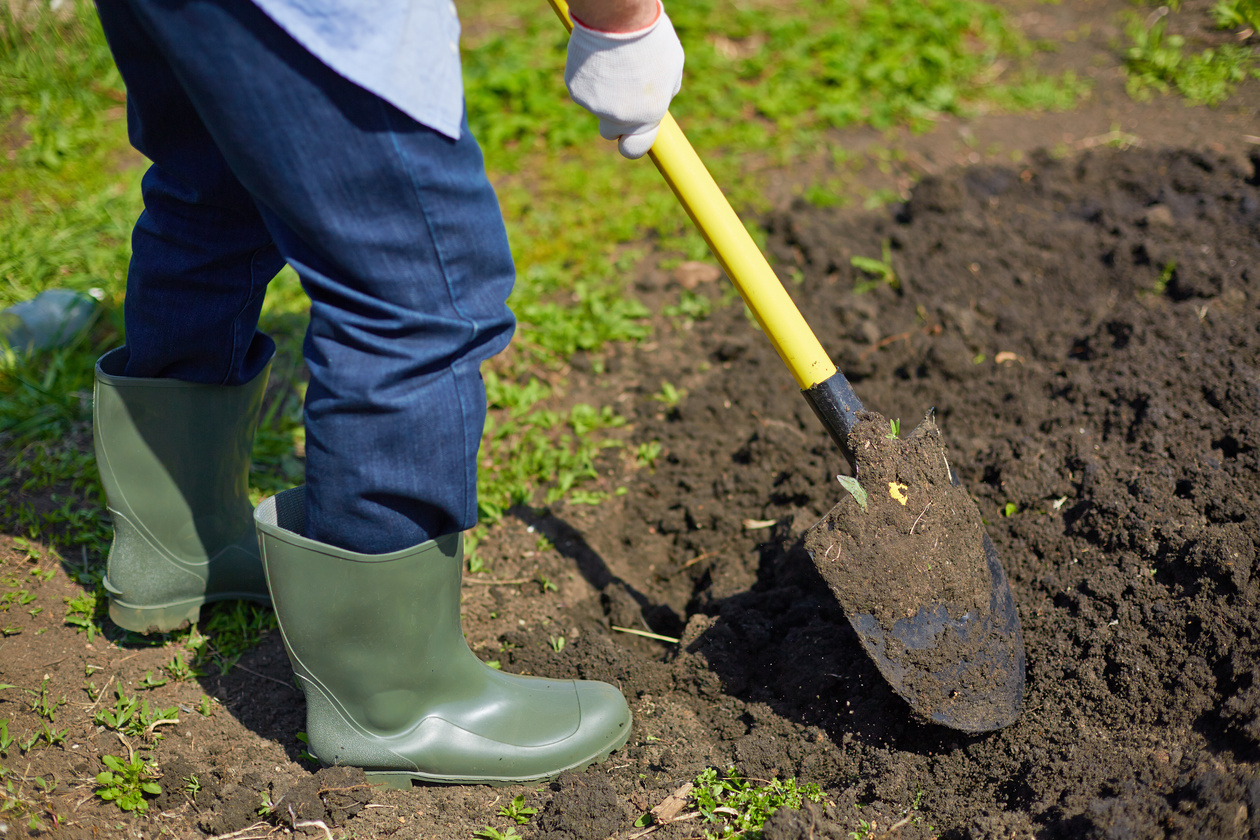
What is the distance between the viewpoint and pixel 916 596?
186 centimetres

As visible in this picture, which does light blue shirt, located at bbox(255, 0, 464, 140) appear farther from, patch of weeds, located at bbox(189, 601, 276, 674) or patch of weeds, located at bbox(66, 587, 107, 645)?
patch of weeds, located at bbox(66, 587, 107, 645)

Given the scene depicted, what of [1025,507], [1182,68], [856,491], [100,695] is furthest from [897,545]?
[1182,68]

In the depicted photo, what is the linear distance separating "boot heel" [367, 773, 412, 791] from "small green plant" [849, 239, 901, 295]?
2.29 m

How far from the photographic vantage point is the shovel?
1803 millimetres

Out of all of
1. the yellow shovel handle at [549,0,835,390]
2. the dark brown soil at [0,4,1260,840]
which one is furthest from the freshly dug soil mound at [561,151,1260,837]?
the yellow shovel handle at [549,0,835,390]

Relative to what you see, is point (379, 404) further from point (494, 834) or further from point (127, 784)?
point (127, 784)

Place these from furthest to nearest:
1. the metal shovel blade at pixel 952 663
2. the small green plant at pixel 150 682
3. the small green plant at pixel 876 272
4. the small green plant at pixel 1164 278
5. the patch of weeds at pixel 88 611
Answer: the small green plant at pixel 876 272
the small green plant at pixel 1164 278
the patch of weeds at pixel 88 611
the small green plant at pixel 150 682
the metal shovel blade at pixel 952 663

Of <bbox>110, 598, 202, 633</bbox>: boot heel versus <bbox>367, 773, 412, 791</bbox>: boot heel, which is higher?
<bbox>110, 598, 202, 633</bbox>: boot heel

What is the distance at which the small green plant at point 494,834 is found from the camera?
1.72m

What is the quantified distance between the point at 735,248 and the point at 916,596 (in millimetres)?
850

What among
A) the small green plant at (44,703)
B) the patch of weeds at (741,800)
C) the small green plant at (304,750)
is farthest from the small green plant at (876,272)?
the small green plant at (44,703)

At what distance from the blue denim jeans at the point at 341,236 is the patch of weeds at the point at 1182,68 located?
13.0ft

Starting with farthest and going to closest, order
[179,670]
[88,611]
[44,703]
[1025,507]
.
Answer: [1025,507], [88,611], [179,670], [44,703]

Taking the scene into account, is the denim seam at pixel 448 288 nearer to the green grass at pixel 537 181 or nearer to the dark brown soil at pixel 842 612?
the dark brown soil at pixel 842 612
